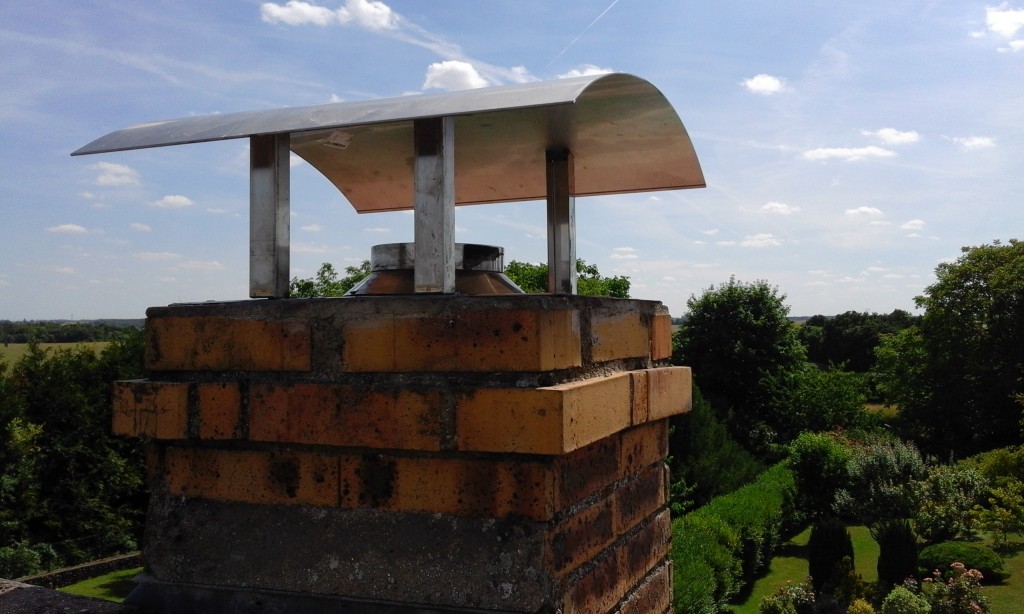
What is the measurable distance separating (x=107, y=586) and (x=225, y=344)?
2061cm

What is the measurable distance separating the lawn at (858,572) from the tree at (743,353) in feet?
19.0

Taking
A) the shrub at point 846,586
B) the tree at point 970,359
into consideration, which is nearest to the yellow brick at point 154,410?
the shrub at point 846,586

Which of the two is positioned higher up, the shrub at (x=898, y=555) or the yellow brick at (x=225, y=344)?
the yellow brick at (x=225, y=344)

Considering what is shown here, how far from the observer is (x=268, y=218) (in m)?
1.68

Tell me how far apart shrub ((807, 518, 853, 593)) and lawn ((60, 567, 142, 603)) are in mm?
15764

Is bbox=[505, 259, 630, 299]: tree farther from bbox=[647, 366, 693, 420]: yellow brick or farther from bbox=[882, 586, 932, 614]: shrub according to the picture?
bbox=[647, 366, 693, 420]: yellow brick

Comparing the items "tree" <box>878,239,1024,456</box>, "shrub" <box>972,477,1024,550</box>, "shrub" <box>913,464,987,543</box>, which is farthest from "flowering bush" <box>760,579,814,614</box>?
"tree" <box>878,239,1024,456</box>

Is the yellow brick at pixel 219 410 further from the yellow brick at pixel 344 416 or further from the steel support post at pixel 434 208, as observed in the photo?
the steel support post at pixel 434 208

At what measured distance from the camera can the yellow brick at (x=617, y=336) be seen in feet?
5.25

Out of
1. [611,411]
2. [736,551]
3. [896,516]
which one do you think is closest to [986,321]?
[896,516]

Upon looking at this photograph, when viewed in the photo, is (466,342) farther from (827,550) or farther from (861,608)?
(827,550)

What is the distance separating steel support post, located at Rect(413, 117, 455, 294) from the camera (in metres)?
1.48

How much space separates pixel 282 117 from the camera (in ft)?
5.25

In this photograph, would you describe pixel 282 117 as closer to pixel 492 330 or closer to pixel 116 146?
pixel 116 146
